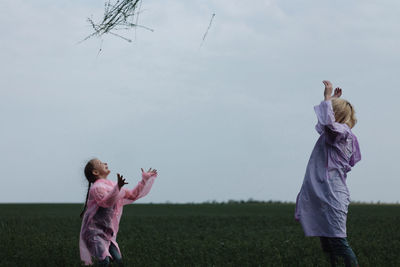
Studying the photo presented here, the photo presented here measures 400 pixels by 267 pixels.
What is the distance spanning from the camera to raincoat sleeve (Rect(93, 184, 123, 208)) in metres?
6.40

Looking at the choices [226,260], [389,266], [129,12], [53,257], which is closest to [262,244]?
[226,260]

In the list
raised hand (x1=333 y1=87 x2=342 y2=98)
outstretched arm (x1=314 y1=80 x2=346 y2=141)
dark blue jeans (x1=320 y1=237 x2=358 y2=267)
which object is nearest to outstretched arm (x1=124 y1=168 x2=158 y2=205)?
outstretched arm (x1=314 y1=80 x2=346 y2=141)

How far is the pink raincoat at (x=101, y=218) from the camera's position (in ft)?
22.0

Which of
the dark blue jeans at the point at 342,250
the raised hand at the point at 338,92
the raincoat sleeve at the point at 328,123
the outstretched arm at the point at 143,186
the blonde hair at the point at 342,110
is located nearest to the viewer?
the raincoat sleeve at the point at 328,123

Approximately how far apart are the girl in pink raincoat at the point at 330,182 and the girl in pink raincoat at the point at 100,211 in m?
1.94

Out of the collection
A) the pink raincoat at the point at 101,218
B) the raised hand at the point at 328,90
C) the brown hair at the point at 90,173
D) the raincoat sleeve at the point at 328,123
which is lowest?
the pink raincoat at the point at 101,218

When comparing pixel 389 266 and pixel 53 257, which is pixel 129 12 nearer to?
pixel 53 257

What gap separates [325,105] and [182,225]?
33.5ft

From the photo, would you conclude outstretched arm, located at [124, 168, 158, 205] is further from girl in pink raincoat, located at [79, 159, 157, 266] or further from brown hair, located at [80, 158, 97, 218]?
brown hair, located at [80, 158, 97, 218]

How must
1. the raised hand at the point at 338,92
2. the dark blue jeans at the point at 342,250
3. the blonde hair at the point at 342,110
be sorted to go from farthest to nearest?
the raised hand at the point at 338,92, the blonde hair at the point at 342,110, the dark blue jeans at the point at 342,250

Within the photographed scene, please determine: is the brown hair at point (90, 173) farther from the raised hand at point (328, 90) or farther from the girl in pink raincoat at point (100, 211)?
the raised hand at point (328, 90)

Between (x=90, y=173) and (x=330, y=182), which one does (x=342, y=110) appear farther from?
(x=90, y=173)

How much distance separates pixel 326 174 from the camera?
641 cm

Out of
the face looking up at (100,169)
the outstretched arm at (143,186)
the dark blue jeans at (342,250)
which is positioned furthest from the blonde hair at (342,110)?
the face looking up at (100,169)
